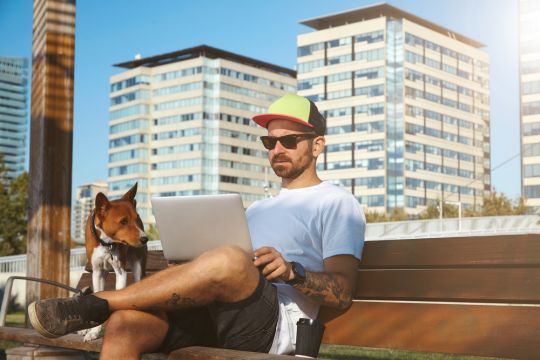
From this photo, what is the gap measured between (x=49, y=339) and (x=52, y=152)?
147cm

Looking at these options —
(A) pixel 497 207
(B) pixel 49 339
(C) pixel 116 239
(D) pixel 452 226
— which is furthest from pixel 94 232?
(A) pixel 497 207

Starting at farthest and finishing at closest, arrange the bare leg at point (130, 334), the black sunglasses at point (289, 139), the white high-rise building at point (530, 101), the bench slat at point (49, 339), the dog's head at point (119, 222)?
the white high-rise building at point (530, 101) < the dog's head at point (119, 222) < the bench slat at point (49, 339) < the black sunglasses at point (289, 139) < the bare leg at point (130, 334)

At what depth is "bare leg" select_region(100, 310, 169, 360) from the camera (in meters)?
3.45

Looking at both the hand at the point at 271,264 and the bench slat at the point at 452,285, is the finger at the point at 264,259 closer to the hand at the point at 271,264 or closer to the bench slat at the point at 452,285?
the hand at the point at 271,264

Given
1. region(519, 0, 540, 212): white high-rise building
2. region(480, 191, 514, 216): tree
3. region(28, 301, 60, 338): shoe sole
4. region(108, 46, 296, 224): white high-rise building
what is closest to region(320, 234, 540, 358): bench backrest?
region(28, 301, 60, 338): shoe sole

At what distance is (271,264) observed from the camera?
3.39 m

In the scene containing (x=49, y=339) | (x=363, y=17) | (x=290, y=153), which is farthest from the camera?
(x=363, y=17)

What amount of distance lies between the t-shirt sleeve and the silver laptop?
401 millimetres

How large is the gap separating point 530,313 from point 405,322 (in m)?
0.59

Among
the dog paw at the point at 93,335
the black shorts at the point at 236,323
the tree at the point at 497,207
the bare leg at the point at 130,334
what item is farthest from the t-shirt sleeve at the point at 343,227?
the tree at the point at 497,207

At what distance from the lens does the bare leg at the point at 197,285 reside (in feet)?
11.1

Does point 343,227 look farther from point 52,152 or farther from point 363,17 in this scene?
point 363,17

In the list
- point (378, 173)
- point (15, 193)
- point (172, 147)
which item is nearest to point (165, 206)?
point (15, 193)

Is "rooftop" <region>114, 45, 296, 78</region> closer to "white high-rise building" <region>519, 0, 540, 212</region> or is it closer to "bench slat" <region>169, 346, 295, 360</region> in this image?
"white high-rise building" <region>519, 0, 540, 212</region>
